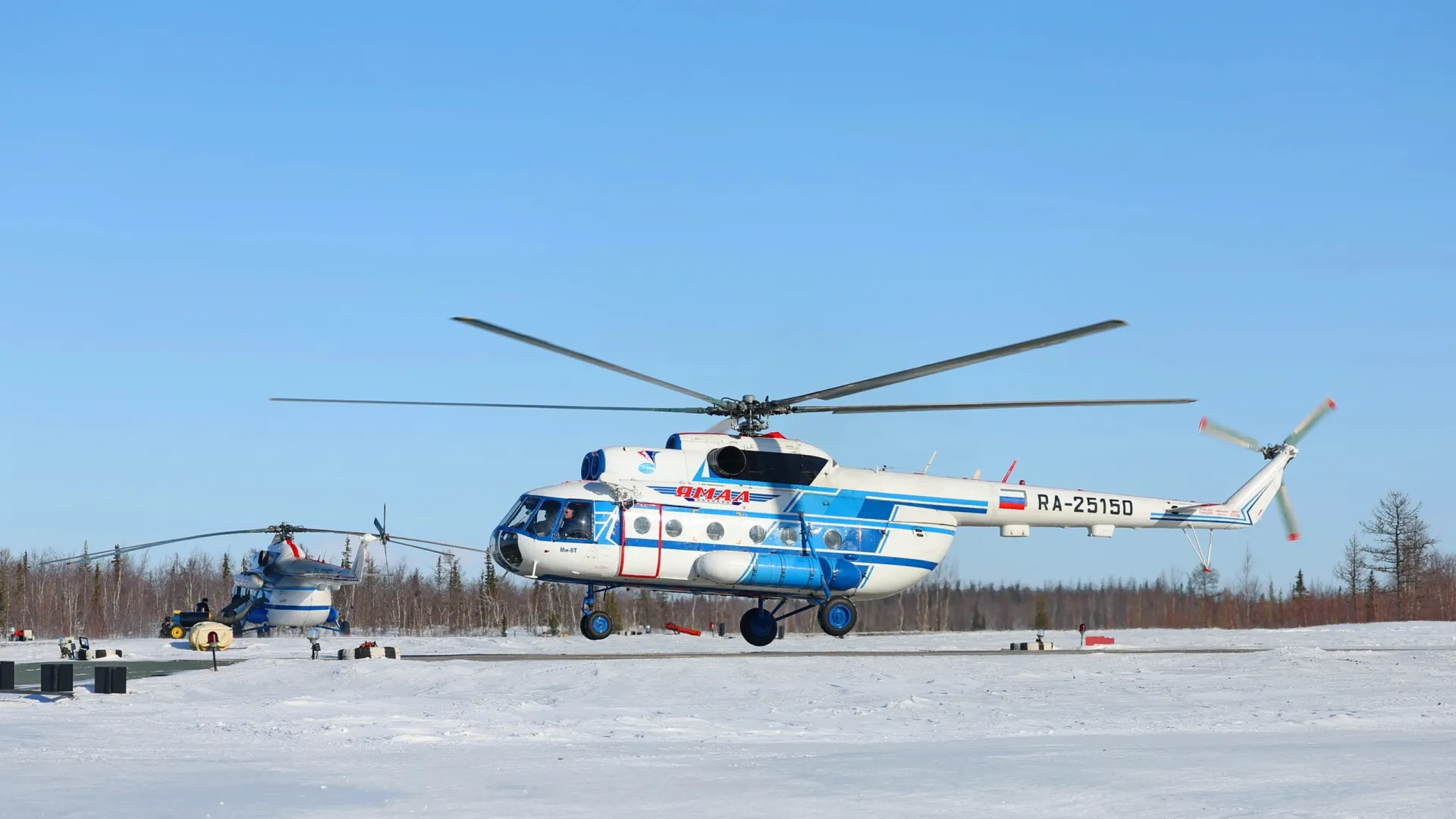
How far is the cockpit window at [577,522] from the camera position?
26.1m

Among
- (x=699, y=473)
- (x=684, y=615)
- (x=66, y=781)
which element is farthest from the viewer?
(x=684, y=615)

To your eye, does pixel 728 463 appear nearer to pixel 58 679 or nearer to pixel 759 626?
pixel 759 626

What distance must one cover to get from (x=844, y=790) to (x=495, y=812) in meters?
3.59

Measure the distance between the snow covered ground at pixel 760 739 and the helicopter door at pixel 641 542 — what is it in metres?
2.61

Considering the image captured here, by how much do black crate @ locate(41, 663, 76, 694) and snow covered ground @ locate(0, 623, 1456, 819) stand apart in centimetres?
42

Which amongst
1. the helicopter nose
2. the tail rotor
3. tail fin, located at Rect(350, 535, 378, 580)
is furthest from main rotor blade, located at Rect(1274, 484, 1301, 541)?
tail fin, located at Rect(350, 535, 378, 580)

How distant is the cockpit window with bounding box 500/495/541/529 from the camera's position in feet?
86.3

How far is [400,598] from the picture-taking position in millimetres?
110438

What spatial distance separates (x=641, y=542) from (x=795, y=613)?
370cm

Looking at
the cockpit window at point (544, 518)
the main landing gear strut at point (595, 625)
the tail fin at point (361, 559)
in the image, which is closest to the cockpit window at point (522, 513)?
the cockpit window at point (544, 518)

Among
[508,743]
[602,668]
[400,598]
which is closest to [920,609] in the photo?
[400,598]

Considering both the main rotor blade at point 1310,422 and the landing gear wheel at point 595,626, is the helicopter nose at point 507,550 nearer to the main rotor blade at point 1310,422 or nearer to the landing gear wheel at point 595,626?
the landing gear wheel at point 595,626

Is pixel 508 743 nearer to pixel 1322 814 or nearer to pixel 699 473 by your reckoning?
pixel 699 473

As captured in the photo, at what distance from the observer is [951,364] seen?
2294cm
